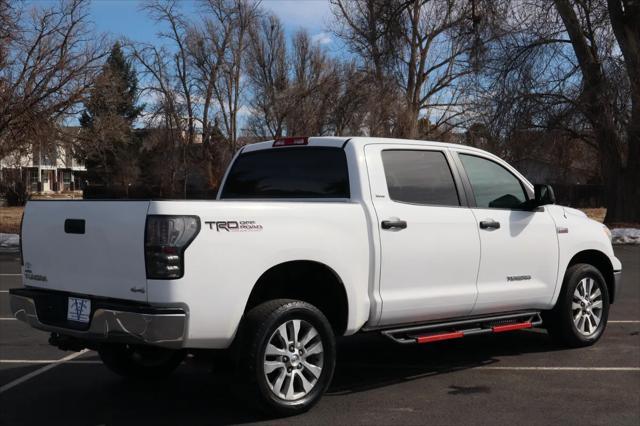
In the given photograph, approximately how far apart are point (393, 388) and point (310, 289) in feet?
3.55

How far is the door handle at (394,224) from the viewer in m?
5.62

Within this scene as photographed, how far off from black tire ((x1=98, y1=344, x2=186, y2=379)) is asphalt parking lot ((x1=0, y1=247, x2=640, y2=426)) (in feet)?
0.39

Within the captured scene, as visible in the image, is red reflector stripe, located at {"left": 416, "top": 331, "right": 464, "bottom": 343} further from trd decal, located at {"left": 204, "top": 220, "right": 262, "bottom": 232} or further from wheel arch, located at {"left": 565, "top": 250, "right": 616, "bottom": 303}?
wheel arch, located at {"left": 565, "top": 250, "right": 616, "bottom": 303}

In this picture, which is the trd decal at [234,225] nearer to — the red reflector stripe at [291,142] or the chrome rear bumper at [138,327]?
the chrome rear bumper at [138,327]

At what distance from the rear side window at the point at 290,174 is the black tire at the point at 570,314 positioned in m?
2.68

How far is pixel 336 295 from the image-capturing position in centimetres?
552

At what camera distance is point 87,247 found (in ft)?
16.2

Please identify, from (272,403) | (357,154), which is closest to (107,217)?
(272,403)

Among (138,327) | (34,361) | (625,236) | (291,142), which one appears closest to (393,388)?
(291,142)

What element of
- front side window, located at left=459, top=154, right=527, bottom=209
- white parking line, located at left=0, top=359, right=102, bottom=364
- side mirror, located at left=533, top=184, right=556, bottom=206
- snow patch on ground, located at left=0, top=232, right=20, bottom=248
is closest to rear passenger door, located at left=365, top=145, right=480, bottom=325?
front side window, located at left=459, top=154, right=527, bottom=209

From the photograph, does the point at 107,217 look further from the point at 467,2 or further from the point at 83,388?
the point at 467,2

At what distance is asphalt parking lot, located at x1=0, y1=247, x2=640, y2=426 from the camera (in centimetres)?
516

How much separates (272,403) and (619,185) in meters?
23.2

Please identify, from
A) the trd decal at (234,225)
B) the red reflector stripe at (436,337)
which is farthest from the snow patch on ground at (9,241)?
the trd decal at (234,225)
